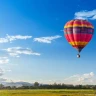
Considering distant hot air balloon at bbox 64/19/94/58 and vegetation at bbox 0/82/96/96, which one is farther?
vegetation at bbox 0/82/96/96

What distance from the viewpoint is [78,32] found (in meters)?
41.9

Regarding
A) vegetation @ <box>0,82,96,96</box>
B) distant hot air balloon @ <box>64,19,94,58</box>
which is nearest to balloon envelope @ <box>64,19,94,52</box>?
distant hot air balloon @ <box>64,19,94,58</box>

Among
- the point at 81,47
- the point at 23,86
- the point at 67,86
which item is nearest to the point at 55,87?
the point at 67,86

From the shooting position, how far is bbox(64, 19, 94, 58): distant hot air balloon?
137 feet

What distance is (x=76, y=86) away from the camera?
109 m

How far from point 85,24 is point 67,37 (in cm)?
267

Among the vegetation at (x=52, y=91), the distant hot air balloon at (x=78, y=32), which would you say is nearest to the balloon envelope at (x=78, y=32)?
the distant hot air balloon at (x=78, y=32)

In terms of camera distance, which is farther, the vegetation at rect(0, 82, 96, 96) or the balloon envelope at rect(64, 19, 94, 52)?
the vegetation at rect(0, 82, 96, 96)

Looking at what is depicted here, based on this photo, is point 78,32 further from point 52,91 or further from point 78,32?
point 52,91

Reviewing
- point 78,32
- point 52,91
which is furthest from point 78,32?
point 52,91

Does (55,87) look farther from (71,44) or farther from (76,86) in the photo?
(71,44)

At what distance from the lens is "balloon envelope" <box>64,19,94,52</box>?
41.9 m

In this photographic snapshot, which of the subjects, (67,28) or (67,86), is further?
(67,86)

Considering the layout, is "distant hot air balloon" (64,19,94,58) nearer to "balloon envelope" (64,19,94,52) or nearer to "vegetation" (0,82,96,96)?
"balloon envelope" (64,19,94,52)
